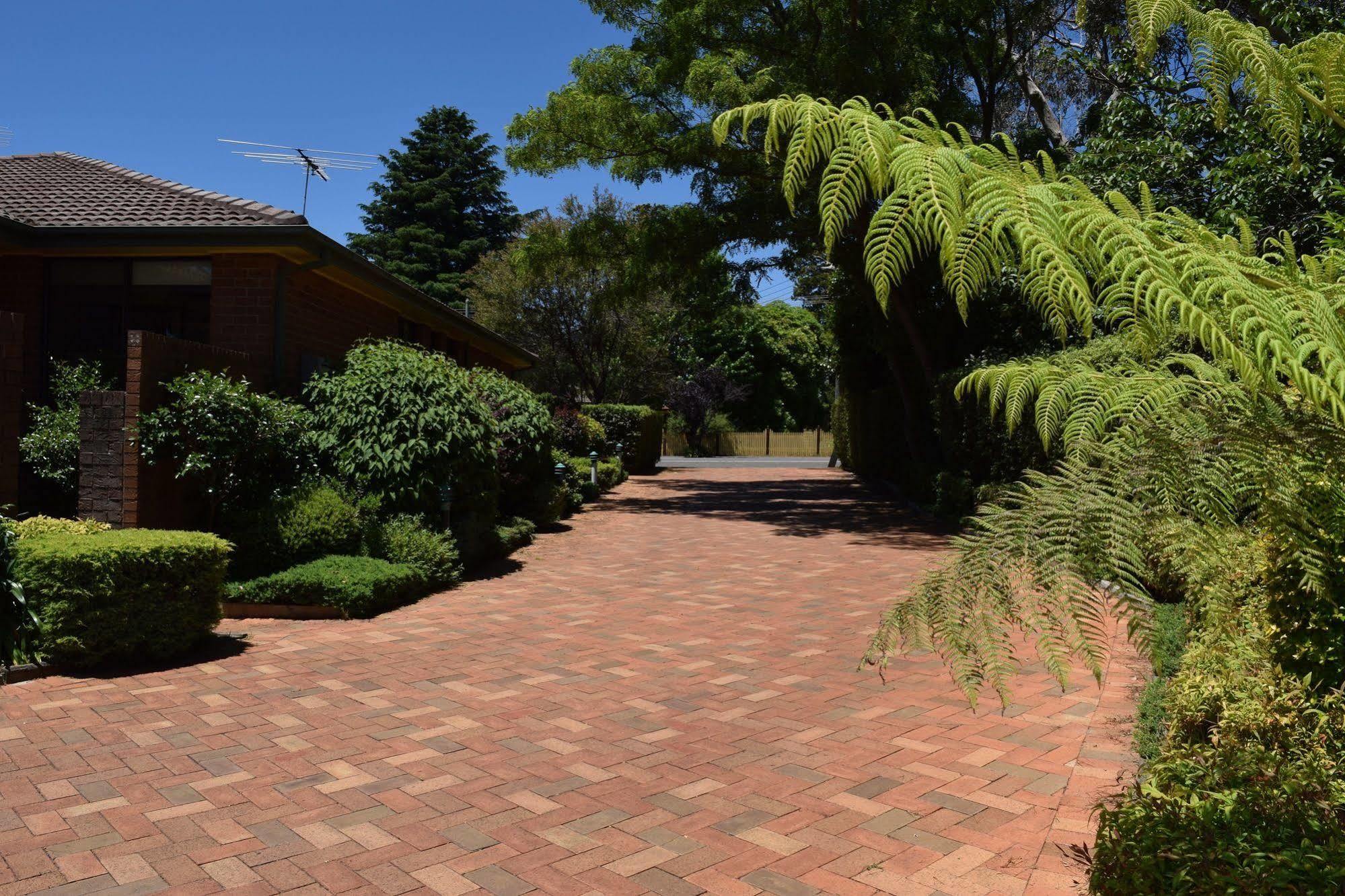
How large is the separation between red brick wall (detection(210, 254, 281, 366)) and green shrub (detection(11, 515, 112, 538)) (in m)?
3.66

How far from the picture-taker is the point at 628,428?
31.1 m

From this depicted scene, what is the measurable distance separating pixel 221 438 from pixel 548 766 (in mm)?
5468

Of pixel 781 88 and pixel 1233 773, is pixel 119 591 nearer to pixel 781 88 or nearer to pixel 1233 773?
pixel 1233 773

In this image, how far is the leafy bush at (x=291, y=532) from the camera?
8758 millimetres

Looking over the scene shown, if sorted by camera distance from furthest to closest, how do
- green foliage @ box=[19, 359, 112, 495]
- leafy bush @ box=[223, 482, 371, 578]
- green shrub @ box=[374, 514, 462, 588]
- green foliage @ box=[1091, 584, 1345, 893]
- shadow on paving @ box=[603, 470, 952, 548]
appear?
shadow on paving @ box=[603, 470, 952, 548] → green shrub @ box=[374, 514, 462, 588] → green foliage @ box=[19, 359, 112, 495] → leafy bush @ box=[223, 482, 371, 578] → green foliage @ box=[1091, 584, 1345, 893]

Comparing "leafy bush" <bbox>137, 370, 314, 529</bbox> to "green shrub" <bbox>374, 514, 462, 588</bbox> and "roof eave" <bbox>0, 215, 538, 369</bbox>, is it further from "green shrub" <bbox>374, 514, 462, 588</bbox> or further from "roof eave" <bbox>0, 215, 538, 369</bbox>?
"roof eave" <bbox>0, 215, 538, 369</bbox>

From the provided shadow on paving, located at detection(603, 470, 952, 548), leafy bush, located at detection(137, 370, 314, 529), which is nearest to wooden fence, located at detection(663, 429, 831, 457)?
shadow on paving, located at detection(603, 470, 952, 548)

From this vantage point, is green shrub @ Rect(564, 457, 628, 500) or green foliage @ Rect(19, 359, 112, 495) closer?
green foliage @ Rect(19, 359, 112, 495)

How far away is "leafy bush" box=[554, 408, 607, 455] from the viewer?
79.5ft

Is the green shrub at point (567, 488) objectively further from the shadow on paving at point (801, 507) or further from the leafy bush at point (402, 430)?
the leafy bush at point (402, 430)

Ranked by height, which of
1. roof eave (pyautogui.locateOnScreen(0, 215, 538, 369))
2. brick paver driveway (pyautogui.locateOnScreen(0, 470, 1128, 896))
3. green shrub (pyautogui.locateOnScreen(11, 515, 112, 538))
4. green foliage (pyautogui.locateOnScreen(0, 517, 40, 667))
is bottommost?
brick paver driveway (pyautogui.locateOnScreen(0, 470, 1128, 896))

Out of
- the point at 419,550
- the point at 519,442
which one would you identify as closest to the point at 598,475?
the point at 519,442

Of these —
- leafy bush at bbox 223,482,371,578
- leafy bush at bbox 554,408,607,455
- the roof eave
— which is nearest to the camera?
leafy bush at bbox 223,482,371,578

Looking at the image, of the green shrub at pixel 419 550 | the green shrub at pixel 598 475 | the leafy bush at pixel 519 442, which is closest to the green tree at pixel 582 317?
the green shrub at pixel 598 475
